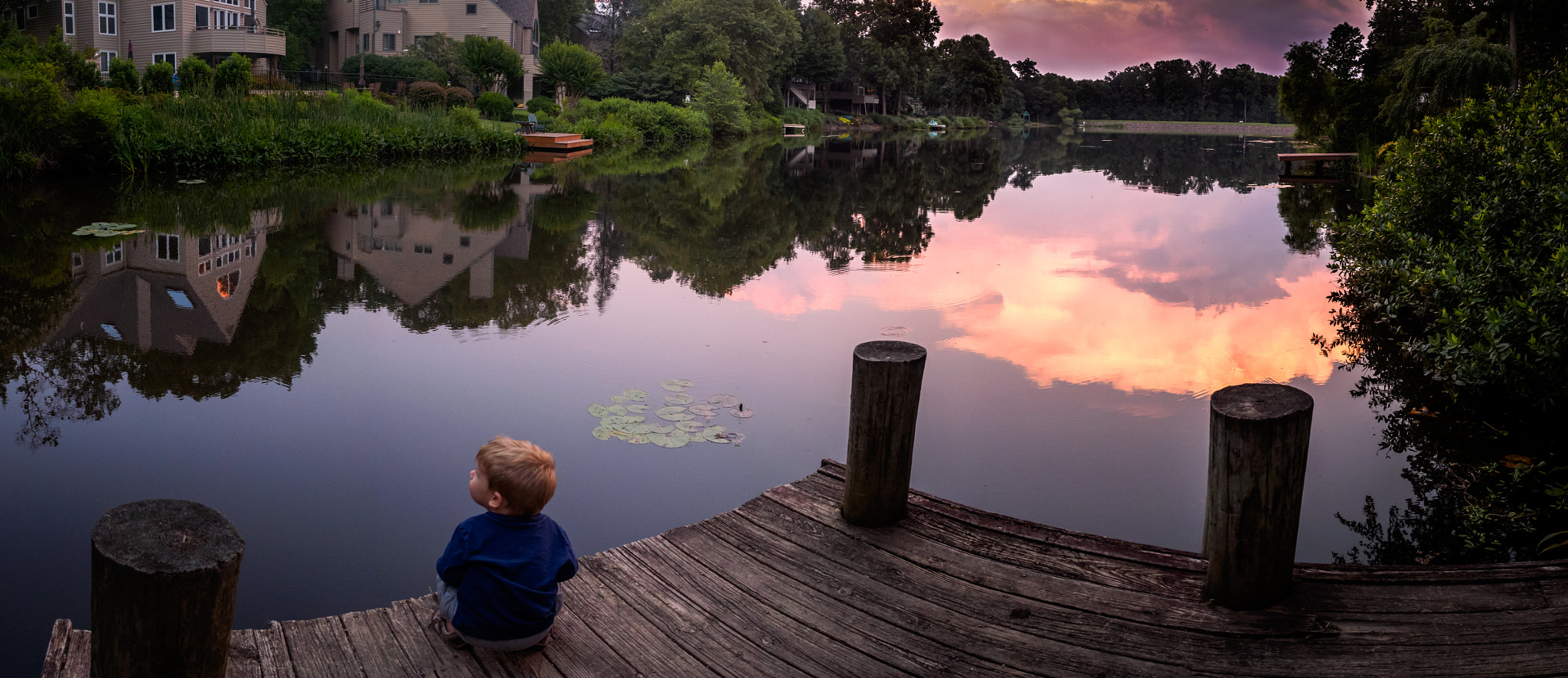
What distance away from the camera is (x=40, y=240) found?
39.9 feet

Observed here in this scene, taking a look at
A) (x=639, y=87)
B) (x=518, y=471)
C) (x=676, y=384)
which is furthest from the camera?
(x=639, y=87)

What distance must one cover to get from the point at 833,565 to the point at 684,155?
30.7 metres

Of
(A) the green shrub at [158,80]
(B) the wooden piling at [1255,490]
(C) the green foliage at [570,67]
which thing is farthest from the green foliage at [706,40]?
(B) the wooden piling at [1255,490]

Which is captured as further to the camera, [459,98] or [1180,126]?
[1180,126]

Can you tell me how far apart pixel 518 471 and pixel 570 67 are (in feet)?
150

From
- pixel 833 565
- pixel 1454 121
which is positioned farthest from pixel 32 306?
pixel 1454 121

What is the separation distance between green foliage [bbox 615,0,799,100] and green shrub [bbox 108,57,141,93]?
27.3m

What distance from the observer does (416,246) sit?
1367 centimetres

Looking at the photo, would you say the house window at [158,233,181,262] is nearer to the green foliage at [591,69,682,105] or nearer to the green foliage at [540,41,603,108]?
the green foliage at [540,41,603,108]

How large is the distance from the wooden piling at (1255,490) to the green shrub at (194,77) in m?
23.2

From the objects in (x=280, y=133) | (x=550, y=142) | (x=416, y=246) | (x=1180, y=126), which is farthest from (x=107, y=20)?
(x=1180, y=126)

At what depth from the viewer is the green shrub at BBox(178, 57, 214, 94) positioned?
22.2 metres

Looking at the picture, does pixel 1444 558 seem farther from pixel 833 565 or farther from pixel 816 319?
pixel 816 319

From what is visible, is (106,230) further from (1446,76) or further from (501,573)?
(1446,76)
